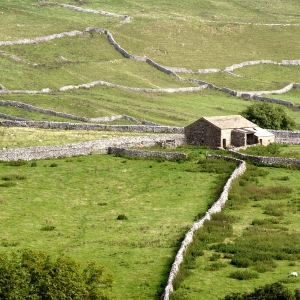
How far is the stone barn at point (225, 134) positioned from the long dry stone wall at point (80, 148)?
1.57m

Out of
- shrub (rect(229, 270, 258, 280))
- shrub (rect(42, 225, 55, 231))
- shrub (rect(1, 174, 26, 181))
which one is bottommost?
shrub (rect(229, 270, 258, 280))

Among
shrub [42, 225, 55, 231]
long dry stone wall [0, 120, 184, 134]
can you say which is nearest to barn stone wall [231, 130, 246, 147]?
long dry stone wall [0, 120, 184, 134]

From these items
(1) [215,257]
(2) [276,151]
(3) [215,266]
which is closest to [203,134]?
(2) [276,151]

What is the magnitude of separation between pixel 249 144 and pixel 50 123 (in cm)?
1990

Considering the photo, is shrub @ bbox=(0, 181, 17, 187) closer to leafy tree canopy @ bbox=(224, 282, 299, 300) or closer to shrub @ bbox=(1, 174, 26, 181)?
shrub @ bbox=(1, 174, 26, 181)

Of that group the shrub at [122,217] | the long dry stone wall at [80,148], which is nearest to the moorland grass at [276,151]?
the long dry stone wall at [80,148]

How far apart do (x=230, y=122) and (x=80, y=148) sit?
51.4 feet

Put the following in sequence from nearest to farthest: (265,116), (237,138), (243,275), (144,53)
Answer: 1. (243,275)
2. (237,138)
3. (265,116)
4. (144,53)

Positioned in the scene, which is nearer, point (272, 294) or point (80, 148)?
point (272, 294)

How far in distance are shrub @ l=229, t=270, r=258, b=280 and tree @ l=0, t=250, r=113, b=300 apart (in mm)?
7256

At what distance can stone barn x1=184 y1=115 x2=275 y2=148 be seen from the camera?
85.9m

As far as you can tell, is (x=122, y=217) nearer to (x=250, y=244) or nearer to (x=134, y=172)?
(x=250, y=244)

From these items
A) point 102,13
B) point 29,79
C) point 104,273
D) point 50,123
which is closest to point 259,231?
point 104,273

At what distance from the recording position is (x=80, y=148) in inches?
3118
